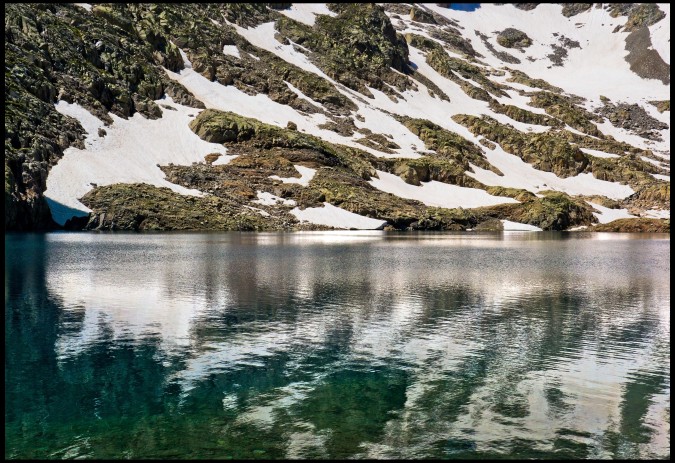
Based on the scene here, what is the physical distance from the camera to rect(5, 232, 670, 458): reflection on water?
12641mm

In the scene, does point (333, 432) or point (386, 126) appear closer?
point (333, 432)

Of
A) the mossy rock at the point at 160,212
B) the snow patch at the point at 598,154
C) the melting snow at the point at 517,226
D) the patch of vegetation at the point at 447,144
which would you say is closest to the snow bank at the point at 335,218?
the mossy rock at the point at 160,212

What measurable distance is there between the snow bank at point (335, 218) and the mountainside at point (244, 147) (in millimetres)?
278

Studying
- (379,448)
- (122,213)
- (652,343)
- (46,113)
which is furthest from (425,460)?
(46,113)

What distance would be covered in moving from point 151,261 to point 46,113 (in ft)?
262

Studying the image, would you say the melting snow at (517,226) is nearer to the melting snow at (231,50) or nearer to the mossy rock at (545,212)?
the mossy rock at (545,212)

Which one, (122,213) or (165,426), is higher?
(122,213)

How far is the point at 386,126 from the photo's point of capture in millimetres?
174250

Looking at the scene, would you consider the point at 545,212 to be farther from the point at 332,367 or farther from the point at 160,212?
the point at 332,367

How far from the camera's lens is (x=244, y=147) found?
13062 centimetres

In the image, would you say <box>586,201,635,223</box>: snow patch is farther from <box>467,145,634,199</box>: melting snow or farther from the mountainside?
<box>467,145,634,199</box>: melting snow

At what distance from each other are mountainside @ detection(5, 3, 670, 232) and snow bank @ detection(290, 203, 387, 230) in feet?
0.91

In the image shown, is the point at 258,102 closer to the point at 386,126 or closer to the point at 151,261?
the point at 386,126

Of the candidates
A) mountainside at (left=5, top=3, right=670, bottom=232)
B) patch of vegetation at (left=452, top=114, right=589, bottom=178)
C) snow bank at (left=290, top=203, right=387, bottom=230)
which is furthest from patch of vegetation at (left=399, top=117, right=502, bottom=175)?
snow bank at (left=290, top=203, right=387, bottom=230)
